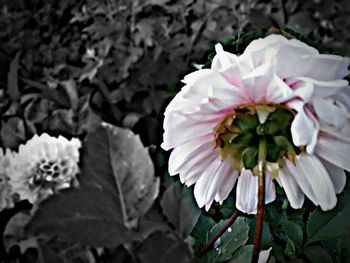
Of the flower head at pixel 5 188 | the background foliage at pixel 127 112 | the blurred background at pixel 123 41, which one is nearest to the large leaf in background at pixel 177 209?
the background foliage at pixel 127 112

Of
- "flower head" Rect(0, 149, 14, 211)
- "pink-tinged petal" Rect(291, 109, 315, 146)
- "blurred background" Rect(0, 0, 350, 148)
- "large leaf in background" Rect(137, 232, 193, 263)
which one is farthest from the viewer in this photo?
"blurred background" Rect(0, 0, 350, 148)

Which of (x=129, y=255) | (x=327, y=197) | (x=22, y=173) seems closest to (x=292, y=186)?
(x=327, y=197)

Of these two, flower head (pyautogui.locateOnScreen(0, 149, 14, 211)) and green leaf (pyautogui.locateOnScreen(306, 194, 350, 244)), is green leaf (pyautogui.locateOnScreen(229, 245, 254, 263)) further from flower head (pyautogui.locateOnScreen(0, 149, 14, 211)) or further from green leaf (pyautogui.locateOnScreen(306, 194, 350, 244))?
flower head (pyautogui.locateOnScreen(0, 149, 14, 211))

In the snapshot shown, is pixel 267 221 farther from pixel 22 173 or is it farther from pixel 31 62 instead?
pixel 31 62

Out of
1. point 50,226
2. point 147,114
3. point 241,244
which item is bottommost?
point 147,114

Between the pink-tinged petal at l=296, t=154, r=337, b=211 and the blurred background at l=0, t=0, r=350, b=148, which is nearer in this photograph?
the pink-tinged petal at l=296, t=154, r=337, b=211

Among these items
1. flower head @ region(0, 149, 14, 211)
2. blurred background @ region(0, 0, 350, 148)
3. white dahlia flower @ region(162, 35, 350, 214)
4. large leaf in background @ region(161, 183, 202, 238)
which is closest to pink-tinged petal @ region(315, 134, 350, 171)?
white dahlia flower @ region(162, 35, 350, 214)
